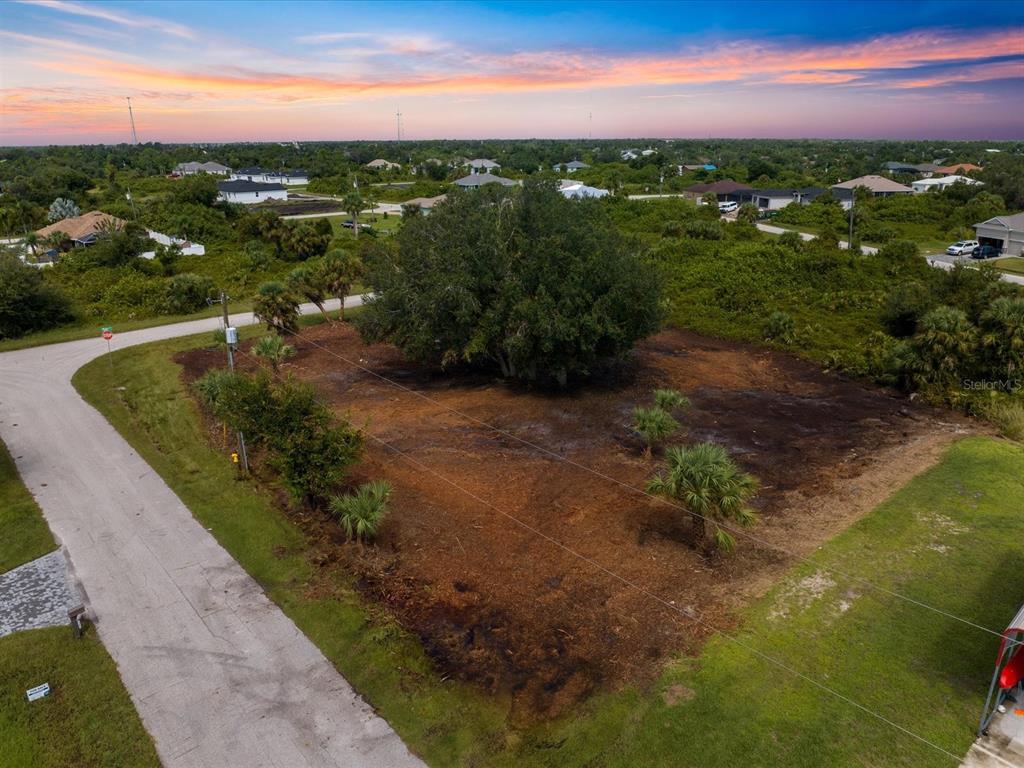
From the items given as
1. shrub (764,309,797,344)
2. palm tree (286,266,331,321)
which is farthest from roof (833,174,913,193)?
palm tree (286,266,331,321)

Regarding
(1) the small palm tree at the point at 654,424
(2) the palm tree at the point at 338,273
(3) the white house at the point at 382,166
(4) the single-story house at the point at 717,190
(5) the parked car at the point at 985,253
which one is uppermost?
(3) the white house at the point at 382,166

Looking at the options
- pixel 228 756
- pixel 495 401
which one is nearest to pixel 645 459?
pixel 495 401

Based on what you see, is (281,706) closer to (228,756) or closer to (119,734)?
(228,756)

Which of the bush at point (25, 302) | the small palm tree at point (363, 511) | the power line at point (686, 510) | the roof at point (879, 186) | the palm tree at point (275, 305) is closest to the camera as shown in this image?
the power line at point (686, 510)

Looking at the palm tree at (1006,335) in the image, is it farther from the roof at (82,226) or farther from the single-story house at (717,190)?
the single-story house at (717,190)

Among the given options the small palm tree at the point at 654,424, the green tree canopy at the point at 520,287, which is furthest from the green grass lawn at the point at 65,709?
the green tree canopy at the point at 520,287

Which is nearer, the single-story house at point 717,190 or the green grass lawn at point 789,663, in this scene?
the green grass lawn at point 789,663
